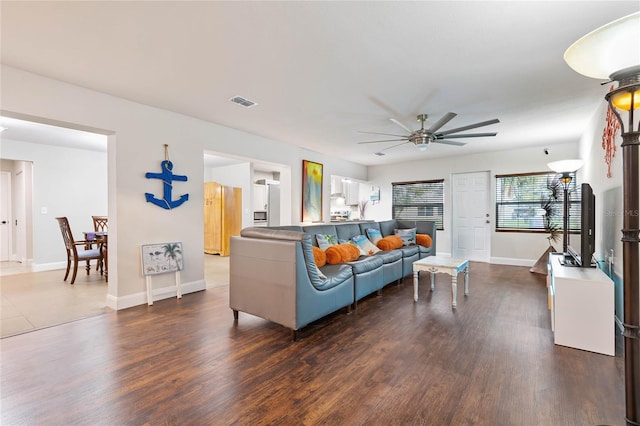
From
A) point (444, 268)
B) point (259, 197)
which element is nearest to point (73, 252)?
point (259, 197)

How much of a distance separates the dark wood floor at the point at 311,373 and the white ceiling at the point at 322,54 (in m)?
2.51

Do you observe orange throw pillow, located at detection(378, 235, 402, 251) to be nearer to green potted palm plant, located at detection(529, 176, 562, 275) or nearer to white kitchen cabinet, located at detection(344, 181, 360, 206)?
green potted palm plant, located at detection(529, 176, 562, 275)

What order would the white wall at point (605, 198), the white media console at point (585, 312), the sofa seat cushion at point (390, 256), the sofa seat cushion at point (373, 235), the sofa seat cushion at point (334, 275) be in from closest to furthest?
1. the white media console at point (585, 312)
2. the white wall at point (605, 198)
3. the sofa seat cushion at point (334, 275)
4. the sofa seat cushion at point (390, 256)
5. the sofa seat cushion at point (373, 235)

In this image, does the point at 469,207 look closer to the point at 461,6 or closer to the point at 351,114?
the point at 351,114

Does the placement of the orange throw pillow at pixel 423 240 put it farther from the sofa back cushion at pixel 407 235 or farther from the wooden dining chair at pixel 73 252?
the wooden dining chair at pixel 73 252

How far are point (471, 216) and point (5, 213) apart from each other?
1097 centimetres

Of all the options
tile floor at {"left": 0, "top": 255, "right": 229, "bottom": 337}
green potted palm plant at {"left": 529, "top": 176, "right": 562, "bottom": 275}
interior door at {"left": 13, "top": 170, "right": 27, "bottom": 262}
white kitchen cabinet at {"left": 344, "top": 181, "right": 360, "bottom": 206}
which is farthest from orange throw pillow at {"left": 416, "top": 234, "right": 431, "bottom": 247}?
interior door at {"left": 13, "top": 170, "right": 27, "bottom": 262}

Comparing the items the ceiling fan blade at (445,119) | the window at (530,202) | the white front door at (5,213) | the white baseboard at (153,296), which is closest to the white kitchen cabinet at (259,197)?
the white baseboard at (153,296)

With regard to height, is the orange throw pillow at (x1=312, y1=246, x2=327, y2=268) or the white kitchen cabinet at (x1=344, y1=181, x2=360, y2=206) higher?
the white kitchen cabinet at (x1=344, y1=181, x2=360, y2=206)

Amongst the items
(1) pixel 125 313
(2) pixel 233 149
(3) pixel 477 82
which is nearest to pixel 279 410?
(1) pixel 125 313

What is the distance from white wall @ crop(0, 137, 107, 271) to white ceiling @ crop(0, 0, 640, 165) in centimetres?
401

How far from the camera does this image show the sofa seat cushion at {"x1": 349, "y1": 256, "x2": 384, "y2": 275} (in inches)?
141

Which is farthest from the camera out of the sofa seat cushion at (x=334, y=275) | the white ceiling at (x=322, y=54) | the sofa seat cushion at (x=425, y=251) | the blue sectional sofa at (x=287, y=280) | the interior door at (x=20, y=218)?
the interior door at (x=20, y=218)

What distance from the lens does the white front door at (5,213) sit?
267 inches
